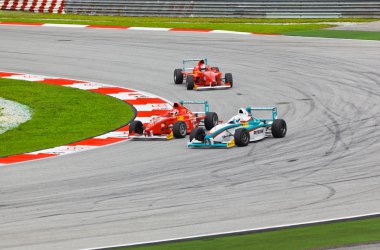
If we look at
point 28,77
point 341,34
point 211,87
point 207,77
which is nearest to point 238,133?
point 211,87

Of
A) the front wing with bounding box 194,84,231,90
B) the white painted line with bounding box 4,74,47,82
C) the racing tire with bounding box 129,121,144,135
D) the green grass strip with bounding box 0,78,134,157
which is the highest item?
the racing tire with bounding box 129,121,144,135

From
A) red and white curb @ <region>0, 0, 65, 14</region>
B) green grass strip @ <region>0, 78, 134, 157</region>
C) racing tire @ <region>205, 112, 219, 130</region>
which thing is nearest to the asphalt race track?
racing tire @ <region>205, 112, 219, 130</region>

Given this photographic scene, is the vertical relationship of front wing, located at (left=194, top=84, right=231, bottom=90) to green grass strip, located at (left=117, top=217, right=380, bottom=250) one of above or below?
below

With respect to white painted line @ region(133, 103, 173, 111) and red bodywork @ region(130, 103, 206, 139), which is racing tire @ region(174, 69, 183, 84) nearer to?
white painted line @ region(133, 103, 173, 111)

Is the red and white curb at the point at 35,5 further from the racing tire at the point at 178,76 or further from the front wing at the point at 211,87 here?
the front wing at the point at 211,87

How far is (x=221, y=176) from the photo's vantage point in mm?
13938

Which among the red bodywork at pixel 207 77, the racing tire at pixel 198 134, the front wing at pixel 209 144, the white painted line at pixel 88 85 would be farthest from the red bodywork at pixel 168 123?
the white painted line at pixel 88 85

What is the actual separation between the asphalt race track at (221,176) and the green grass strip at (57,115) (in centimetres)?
136

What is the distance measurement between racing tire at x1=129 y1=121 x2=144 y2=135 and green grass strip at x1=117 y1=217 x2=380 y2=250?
6873 millimetres

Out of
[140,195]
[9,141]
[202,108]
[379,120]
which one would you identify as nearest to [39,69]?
[202,108]

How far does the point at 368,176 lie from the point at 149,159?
3659 mm

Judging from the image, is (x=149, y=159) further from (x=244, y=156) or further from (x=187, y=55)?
(x=187, y=55)

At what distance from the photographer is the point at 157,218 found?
38.1ft

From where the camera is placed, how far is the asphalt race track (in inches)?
447
